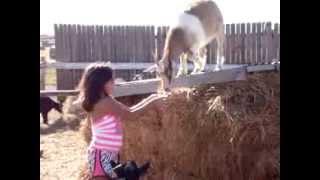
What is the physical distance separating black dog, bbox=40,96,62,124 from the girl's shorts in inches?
291

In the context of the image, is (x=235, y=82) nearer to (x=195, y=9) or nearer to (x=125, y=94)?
(x=125, y=94)

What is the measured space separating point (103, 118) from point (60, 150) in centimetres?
570

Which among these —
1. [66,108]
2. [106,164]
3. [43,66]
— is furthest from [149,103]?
[43,66]

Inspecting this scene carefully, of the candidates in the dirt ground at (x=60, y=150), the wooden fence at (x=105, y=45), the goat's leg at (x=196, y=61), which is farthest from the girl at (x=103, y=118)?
the wooden fence at (x=105, y=45)

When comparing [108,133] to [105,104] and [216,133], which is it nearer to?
[105,104]

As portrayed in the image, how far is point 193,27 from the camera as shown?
7992mm

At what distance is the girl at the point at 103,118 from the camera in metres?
4.00

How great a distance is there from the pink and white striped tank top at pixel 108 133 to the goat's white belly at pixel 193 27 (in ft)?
12.9

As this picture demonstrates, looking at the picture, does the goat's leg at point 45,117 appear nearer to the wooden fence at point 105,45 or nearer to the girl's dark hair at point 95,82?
the wooden fence at point 105,45

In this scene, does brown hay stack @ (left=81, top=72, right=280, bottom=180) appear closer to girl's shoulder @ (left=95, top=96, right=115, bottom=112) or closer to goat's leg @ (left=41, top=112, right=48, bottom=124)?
girl's shoulder @ (left=95, top=96, right=115, bottom=112)

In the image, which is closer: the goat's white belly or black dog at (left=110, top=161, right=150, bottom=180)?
black dog at (left=110, top=161, right=150, bottom=180)

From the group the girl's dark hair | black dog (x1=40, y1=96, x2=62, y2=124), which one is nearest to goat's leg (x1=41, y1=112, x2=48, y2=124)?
black dog (x1=40, y1=96, x2=62, y2=124)

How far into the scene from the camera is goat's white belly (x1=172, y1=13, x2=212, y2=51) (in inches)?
309
